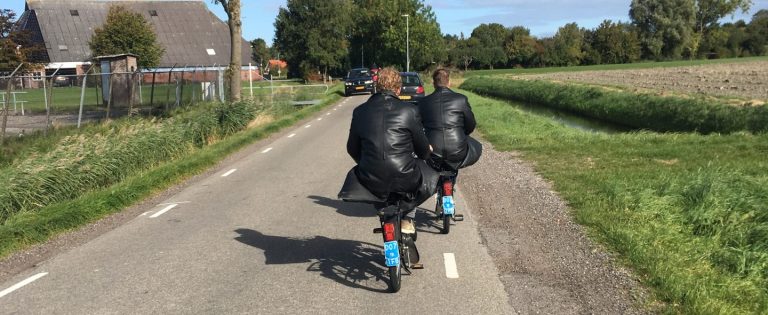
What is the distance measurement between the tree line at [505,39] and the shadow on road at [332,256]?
6532 cm

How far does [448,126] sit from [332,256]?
1.90 m

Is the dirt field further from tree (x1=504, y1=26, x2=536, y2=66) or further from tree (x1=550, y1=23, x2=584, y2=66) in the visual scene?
tree (x1=504, y1=26, x2=536, y2=66)

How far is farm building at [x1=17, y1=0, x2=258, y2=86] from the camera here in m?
A: 75.8

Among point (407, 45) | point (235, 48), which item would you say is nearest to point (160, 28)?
point (407, 45)

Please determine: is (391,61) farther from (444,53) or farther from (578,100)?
(578,100)

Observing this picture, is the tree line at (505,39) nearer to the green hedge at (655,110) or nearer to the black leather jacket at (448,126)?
the green hedge at (655,110)

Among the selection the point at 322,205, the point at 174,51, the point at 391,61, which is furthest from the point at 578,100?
the point at 174,51

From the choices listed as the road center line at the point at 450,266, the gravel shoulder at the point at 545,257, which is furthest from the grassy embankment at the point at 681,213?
the road center line at the point at 450,266

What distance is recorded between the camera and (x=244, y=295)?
5.32 meters

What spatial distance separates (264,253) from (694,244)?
4.08m

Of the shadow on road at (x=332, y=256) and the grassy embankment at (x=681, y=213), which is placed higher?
the grassy embankment at (x=681, y=213)

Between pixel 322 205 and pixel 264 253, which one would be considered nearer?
pixel 264 253

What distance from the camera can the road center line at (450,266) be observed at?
18.8ft

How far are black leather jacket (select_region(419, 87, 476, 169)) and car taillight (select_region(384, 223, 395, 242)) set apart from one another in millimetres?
2071
